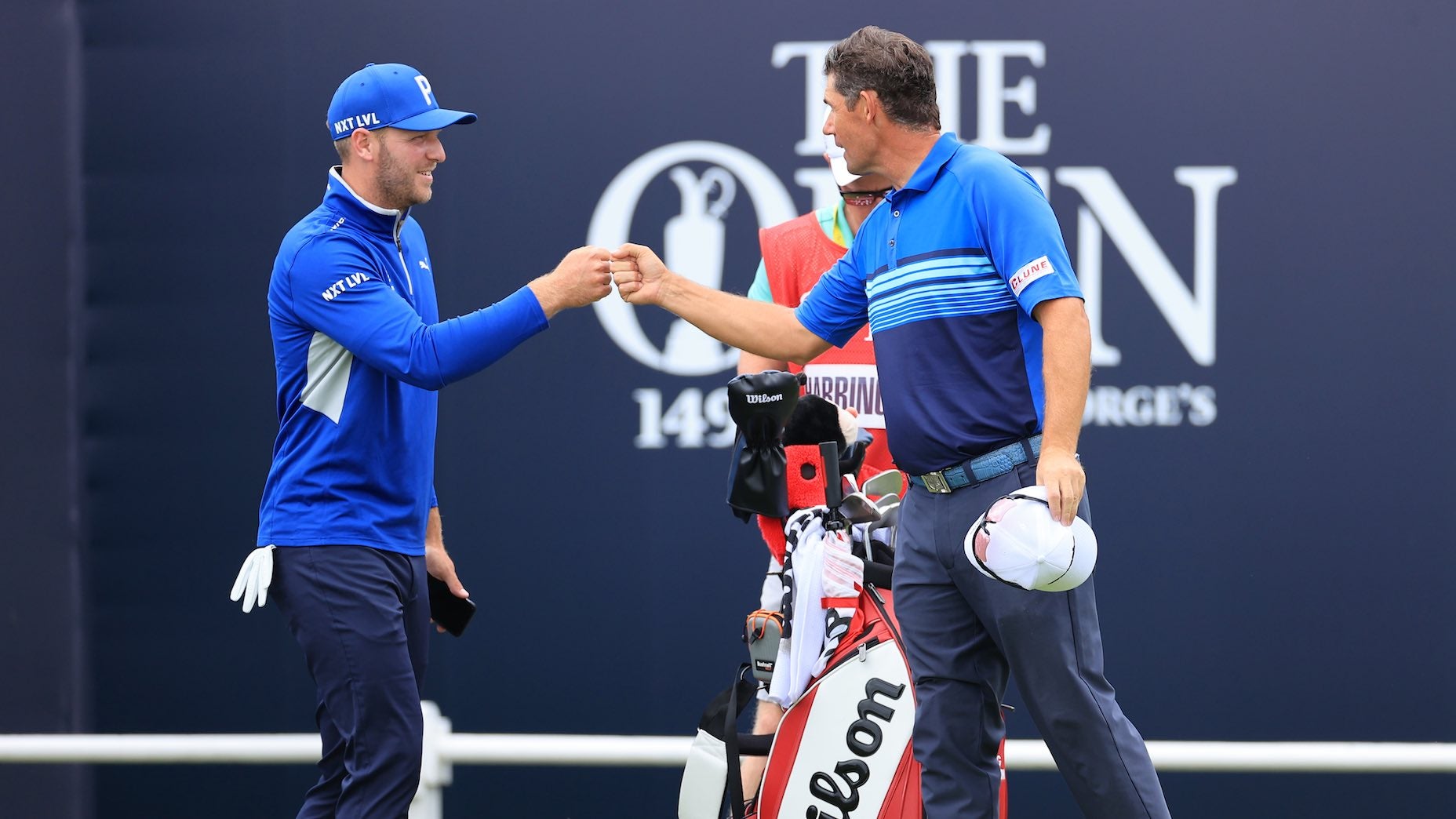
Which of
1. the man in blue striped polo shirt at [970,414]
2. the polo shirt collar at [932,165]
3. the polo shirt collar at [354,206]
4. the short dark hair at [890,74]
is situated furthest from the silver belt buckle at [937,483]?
the polo shirt collar at [354,206]

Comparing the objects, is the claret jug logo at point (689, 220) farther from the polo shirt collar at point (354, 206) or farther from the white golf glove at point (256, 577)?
the white golf glove at point (256, 577)

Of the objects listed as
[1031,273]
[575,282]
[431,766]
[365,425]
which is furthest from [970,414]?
[431,766]

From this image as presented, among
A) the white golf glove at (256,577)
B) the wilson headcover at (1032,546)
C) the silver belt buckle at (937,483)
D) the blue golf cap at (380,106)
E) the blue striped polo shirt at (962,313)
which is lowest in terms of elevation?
the white golf glove at (256,577)

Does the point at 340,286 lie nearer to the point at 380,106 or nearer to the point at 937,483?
the point at 380,106

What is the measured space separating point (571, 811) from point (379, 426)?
152cm

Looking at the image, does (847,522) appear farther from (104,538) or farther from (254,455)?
(104,538)

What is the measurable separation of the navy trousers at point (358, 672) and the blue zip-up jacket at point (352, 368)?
0.05 metres

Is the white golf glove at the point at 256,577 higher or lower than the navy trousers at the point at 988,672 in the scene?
higher

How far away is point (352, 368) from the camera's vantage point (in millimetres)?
2514

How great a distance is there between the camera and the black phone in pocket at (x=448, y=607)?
2.83 metres

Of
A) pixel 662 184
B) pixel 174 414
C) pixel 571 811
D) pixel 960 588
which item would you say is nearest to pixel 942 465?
pixel 960 588

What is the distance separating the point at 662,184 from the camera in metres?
3.60

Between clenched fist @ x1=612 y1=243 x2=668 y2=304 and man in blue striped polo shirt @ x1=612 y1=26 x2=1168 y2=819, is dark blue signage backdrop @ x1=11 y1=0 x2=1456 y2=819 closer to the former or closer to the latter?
clenched fist @ x1=612 y1=243 x2=668 y2=304

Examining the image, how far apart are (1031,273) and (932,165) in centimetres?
30
